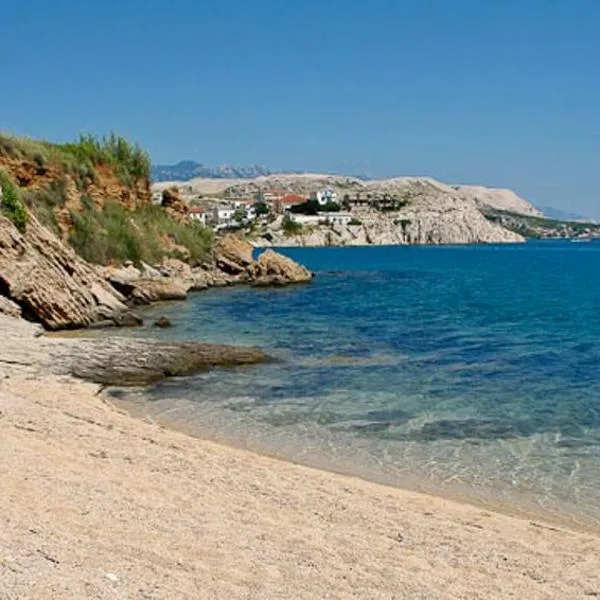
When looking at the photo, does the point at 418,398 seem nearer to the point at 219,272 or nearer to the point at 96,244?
the point at 96,244

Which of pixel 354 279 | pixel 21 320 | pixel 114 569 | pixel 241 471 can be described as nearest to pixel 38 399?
pixel 241 471

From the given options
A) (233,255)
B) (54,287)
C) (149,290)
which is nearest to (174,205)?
(233,255)

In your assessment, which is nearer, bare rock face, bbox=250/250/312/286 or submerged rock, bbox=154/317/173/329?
submerged rock, bbox=154/317/173/329

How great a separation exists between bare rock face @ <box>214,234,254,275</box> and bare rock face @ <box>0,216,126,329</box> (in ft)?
88.4

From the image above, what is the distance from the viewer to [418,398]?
19.0 m

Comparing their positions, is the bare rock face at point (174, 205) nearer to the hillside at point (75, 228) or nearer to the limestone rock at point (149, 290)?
the hillside at point (75, 228)

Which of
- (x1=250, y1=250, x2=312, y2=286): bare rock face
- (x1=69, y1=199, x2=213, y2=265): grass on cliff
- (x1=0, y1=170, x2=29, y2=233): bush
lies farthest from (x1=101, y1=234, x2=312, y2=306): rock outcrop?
(x1=0, y1=170, x2=29, y2=233): bush

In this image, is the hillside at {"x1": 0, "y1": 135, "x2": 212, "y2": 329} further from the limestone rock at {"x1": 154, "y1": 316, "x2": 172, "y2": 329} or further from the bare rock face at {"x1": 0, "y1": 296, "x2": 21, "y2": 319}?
the limestone rock at {"x1": 154, "y1": 316, "x2": 172, "y2": 329}

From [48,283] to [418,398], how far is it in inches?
680

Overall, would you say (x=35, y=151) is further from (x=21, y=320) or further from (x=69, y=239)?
(x=21, y=320)

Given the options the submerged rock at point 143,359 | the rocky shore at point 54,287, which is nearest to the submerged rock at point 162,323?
the rocky shore at point 54,287

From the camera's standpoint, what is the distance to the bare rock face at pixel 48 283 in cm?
2916

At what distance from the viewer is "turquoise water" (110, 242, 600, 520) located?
13.5 m

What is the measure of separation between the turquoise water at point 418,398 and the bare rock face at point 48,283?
131 inches
